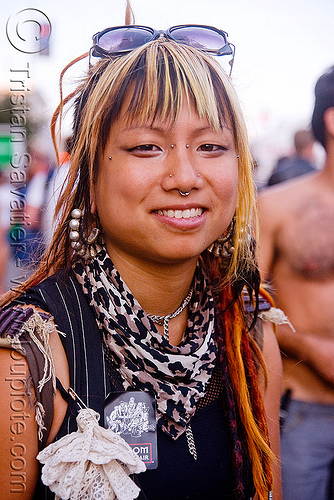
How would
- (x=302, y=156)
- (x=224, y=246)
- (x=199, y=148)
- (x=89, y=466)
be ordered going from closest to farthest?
(x=89, y=466) < (x=199, y=148) < (x=224, y=246) < (x=302, y=156)

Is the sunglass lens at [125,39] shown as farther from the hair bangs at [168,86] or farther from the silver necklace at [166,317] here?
the silver necklace at [166,317]

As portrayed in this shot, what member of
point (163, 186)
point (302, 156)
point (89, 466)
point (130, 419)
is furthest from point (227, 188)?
point (302, 156)

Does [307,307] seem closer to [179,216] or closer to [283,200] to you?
[283,200]

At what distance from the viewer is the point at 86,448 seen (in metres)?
1.41

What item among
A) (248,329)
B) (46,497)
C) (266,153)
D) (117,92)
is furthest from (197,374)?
(266,153)

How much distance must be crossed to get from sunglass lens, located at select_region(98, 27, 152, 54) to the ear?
6.06ft

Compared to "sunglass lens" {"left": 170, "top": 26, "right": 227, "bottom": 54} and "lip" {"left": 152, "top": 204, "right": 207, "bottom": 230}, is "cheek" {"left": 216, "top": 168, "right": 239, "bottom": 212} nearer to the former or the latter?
"lip" {"left": 152, "top": 204, "right": 207, "bottom": 230}

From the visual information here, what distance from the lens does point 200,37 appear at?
1.78 m

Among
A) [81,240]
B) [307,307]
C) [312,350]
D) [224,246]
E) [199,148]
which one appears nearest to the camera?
[199,148]

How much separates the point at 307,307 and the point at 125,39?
1929 mm

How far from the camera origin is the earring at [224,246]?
2.01m

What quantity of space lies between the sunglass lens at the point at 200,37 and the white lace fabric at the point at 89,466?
4.05 feet

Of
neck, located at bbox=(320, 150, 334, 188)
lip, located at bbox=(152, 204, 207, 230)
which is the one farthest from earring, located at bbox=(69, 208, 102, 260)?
neck, located at bbox=(320, 150, 334, 188)

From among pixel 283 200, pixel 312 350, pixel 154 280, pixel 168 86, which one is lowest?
pixel 312 350
